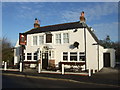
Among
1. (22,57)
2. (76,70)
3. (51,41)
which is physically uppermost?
(51,41)

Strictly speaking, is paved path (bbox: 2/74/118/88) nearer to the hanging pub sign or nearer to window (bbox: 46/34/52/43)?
window (bbox: 46/34/52/43)

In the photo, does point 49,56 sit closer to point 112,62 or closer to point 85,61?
point 85,61

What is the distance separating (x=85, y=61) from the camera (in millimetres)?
16594

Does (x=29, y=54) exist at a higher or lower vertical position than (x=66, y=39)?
lower

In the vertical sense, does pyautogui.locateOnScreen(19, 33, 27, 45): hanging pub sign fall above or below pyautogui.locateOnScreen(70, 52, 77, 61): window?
above

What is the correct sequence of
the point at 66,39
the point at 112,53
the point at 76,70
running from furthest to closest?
the point at 112,53 → the point at 66,39 → the point at 76,70

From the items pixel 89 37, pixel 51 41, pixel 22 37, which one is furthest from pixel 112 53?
pixel 22 37

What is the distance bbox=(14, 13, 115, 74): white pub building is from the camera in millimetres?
16808

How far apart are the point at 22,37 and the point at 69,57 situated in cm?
716

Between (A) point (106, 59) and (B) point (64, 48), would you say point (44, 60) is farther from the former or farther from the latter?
(A) point (106, 59)

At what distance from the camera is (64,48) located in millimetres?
18016

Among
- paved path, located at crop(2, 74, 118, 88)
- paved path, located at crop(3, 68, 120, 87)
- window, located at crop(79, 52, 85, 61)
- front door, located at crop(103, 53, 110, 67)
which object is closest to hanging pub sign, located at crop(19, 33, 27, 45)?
paved path, located at crop(3, 68, 120, 87)

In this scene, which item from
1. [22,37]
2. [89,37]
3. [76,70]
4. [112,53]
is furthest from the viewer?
[112,53]

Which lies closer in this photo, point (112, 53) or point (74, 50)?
point (74, 50)
